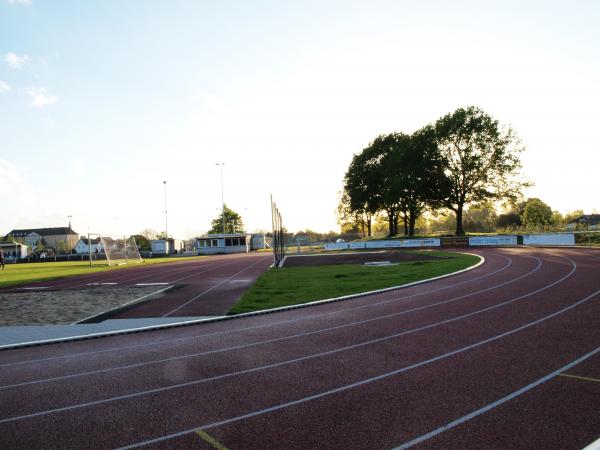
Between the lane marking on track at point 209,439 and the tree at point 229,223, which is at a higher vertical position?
the tree at point 229,223

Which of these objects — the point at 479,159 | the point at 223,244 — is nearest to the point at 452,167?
the point at 479,159

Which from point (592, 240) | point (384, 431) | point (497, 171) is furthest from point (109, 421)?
point (497, 171)

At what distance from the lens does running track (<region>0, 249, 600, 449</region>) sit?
4531mm

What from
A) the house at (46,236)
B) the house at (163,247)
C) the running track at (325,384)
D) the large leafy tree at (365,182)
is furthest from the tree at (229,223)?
the running track at (325,384)

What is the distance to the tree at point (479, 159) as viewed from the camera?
5050 centimetres

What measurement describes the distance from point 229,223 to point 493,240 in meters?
74.8

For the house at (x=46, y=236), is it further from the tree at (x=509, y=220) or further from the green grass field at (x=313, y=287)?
the green grass field at (x=313, y=287)

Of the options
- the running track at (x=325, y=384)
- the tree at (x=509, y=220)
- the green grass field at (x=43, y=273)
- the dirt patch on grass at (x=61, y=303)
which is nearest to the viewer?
the running track at (x=325, y=384)

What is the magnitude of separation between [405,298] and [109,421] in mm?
9995

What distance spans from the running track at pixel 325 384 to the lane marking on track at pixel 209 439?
24 mm

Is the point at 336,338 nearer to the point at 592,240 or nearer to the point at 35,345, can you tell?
Answer: the point at 35,345

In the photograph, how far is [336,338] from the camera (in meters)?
8.65

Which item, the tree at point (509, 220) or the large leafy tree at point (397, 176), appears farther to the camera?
the tree at point (509, 220)

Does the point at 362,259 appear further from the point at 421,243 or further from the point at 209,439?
the point at 209,439
